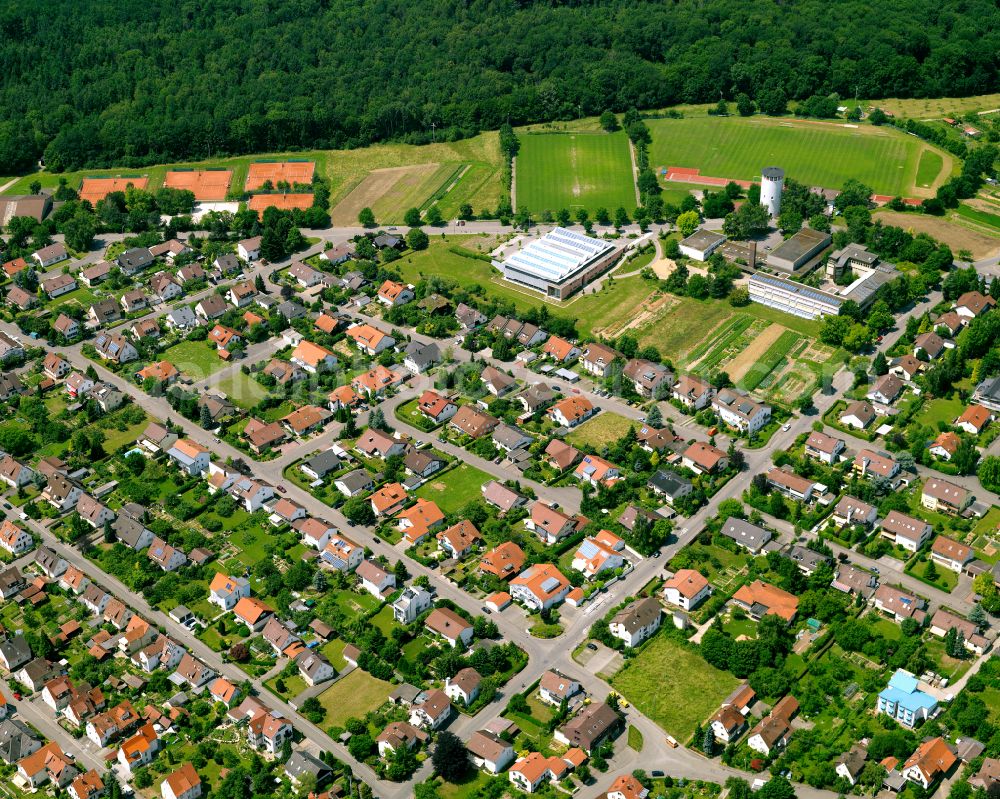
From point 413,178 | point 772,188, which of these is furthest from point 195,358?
point 772,188

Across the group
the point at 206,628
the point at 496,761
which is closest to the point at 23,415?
the point at 206,628

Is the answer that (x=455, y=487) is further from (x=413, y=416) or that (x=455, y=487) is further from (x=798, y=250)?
(x=798, y=250)

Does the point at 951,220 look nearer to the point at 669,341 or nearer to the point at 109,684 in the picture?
the point at 669,341

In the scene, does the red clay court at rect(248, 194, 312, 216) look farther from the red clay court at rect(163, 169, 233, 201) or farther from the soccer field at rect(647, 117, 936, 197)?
the soccer field at rect(647, 117, 936, 197)

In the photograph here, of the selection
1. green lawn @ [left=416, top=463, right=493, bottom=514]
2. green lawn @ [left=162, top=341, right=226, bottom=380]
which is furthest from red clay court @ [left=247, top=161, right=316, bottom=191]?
green lawn @ [left=416, top=463, right=493, bottom=514]

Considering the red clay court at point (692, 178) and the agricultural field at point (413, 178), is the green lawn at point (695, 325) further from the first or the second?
the agricultural field at point (413, 178)

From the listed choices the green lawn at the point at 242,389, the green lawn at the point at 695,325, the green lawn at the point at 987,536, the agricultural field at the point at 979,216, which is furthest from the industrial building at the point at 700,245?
the green lawn at the point at 242,389

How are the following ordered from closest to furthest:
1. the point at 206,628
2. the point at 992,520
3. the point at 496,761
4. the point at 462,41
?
the point at 496,761
the point at 206,628
the point at 992,520
the point at 462,41
